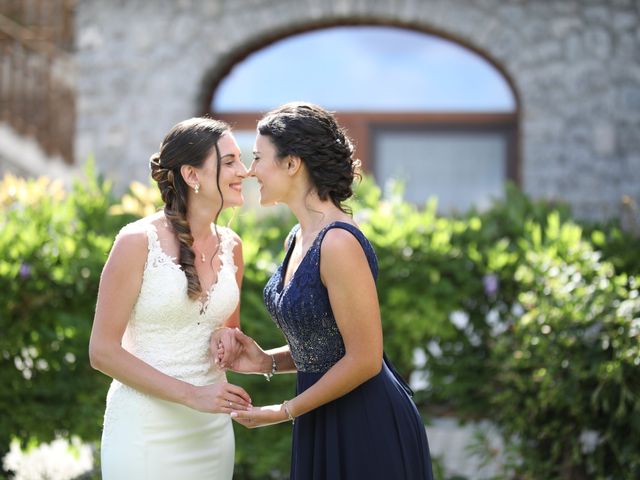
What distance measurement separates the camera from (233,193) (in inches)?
119

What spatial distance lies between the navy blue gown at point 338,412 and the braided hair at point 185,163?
1.01 feet

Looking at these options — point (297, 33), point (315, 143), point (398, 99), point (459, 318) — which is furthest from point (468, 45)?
point (315, 143)

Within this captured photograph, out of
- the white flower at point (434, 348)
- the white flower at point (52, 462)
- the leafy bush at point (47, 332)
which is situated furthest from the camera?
the white flower at point (52, 462)

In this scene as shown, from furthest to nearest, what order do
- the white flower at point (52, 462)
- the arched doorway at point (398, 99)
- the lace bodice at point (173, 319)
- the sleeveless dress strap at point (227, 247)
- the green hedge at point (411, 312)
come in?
the arched doorway at point (398, 99) → the white flower at point (52, 462) → the green hedge at point (411, 312) → the sleeveless dress strap at point (227, 247) → the lace bodice at point (173, 319)

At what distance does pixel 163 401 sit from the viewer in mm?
2979

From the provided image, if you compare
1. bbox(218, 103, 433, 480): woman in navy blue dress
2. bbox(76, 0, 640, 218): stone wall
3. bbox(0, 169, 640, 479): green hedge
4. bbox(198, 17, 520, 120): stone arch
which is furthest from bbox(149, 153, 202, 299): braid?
bbox(198, 17, 520, 120): stone arch

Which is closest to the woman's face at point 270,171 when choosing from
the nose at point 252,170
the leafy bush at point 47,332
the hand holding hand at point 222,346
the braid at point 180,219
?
the nose at point 252,170

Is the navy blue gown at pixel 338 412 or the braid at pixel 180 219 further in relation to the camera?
the braid at pixel 180 219

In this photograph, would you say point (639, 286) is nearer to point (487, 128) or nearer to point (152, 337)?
point (152, 337)

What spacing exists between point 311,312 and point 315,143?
0.52m

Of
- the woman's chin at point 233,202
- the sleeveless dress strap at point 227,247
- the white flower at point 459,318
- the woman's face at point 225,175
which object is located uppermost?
the woman's face at point 225,175

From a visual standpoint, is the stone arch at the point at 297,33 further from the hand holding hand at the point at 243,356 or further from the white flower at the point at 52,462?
the hand holding hand at the point at 243,356

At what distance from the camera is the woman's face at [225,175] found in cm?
299

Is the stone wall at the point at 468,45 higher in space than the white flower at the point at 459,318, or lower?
higher
